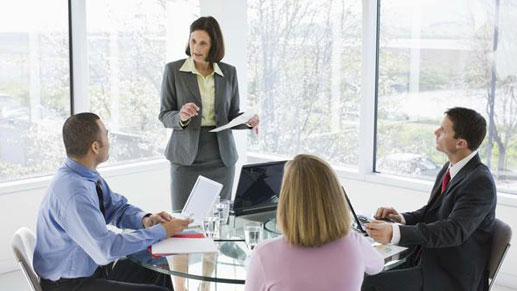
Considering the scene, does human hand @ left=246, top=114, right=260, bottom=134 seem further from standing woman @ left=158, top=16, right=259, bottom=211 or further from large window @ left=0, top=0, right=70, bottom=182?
large window @ left=0, top=0, right=70, bottom=182

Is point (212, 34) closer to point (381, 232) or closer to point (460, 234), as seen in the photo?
point (381, 232)

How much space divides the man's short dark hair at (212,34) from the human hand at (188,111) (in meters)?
0.39

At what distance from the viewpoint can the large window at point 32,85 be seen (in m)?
4.40

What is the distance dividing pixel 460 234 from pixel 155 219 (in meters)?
1.21

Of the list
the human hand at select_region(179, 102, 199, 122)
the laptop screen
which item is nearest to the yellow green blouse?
the human hand at select_region(179, 102, 199, 122)

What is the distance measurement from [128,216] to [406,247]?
115 centimetres

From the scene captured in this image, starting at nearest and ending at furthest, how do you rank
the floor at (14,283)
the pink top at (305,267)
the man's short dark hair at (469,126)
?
the pink top at (305,267) → the man's short dark hair at (469,126) → the floor at (14,283)

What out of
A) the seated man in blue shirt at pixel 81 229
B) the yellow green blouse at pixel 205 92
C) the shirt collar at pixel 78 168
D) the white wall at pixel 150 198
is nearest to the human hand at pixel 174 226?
the seated man in blue shirt at pixel 81 229

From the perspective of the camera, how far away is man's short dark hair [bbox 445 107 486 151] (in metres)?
2.73

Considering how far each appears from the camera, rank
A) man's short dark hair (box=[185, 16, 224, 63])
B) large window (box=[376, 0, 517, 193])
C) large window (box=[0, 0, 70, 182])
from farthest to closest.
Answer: large window (box=[0, 0, 70, 182])
large window (box=[376, 0, 517, 193])
man's short dark hair (box=[185, 16, 224, 63])

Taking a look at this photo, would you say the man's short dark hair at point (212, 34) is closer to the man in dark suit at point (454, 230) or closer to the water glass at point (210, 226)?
the water glass at point (210, 226)

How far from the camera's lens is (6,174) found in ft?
14.5

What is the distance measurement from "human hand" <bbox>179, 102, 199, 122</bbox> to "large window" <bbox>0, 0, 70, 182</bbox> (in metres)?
1.53

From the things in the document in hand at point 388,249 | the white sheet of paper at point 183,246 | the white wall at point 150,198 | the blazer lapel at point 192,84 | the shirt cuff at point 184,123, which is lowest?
the white wall at point 150,198
